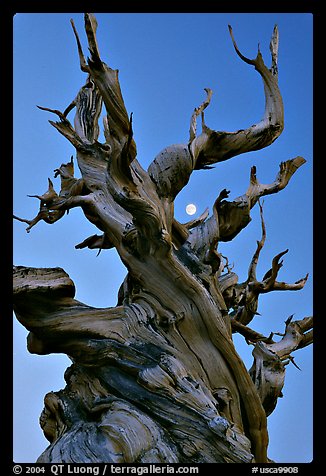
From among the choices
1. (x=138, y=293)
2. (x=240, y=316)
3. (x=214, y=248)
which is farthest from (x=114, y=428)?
(x=240, y=316)

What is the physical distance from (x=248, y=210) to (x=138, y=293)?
0.68 metres

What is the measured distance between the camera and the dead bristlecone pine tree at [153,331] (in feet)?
7.30

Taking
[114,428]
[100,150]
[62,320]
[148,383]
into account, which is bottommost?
[114,428]

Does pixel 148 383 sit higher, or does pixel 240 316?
pixel 240 316

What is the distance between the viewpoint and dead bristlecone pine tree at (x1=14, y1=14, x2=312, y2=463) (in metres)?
2.22

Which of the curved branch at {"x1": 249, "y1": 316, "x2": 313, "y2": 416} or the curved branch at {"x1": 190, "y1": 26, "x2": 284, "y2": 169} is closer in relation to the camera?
the curved branch at {"x1": 249, "y1": 316, "x2": 313, "y2": 416}

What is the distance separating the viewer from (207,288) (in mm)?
2654

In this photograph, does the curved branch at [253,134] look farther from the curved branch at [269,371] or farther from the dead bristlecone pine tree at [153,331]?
the curved branch at [269,371]

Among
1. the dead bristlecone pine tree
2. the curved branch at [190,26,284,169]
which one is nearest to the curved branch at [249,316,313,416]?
the dead bristlecone pine tree

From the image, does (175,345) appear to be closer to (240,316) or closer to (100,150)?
(240,316)

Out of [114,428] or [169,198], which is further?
[169,198]

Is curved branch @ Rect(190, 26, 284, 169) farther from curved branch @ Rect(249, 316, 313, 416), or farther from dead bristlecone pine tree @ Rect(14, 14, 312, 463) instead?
curved branch @ Rect(249, 316, 313, 416)

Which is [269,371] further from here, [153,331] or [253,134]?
[253,134]

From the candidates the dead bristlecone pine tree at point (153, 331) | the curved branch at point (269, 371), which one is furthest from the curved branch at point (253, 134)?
the curved branch at point (269, 371)
